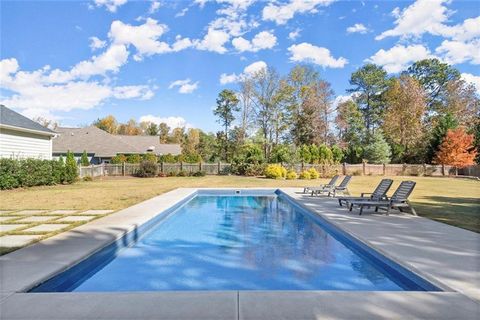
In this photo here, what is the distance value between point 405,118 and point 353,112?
18.7 ft

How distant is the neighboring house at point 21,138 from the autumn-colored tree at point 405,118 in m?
33.0

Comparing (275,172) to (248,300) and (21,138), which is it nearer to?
(21,138)

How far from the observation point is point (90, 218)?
8.25m

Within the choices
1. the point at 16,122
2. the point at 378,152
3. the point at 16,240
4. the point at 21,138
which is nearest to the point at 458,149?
the point at 378,152

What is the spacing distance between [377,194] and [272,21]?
15.7 metres

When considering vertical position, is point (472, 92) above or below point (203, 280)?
above

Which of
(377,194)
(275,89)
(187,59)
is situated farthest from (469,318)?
(275,89)

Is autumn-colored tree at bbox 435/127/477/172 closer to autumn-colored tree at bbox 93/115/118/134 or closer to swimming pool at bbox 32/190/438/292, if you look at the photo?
swimming pool at bbox 32/190/438/292

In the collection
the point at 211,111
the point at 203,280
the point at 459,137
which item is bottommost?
the point at 203,280

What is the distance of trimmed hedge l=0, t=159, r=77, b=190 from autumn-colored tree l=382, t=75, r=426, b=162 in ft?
105

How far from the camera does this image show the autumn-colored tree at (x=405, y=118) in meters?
35.8

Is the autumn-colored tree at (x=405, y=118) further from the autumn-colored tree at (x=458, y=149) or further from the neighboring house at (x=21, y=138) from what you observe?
the neighboring house at (x=21, y=138)

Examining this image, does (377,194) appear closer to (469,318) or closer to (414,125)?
(469,318)

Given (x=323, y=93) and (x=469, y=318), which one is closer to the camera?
(x=469, y=318)
